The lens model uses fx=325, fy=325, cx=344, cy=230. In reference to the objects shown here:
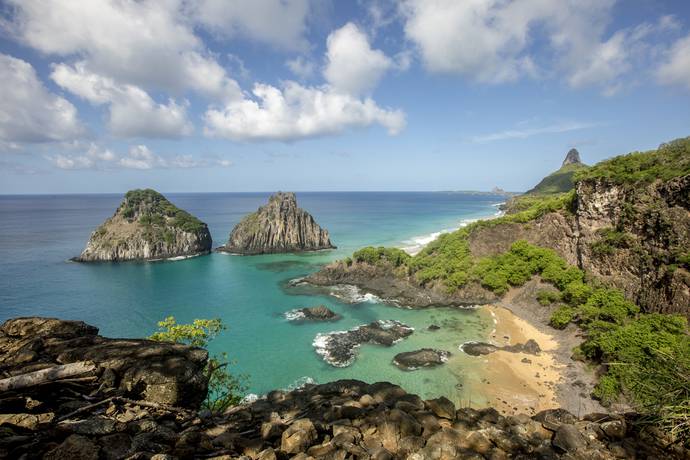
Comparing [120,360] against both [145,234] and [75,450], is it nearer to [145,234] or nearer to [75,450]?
[75,450]

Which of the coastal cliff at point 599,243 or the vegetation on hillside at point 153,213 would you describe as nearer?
the coastal cliff at point 599,243

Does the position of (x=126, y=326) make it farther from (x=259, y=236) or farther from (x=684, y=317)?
(x=684, y=317)

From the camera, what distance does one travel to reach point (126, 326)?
52.8 metres

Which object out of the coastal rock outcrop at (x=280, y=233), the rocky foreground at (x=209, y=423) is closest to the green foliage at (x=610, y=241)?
the rocky foreground at (x=209, y=423)

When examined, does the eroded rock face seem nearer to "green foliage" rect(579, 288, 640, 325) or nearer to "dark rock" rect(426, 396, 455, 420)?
"dark rock" rect(426, 396, 455, 420)

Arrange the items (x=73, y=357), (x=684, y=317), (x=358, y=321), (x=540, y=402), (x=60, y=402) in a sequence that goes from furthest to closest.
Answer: (x=358, y=321), (x=684, y=317), (x=540, y=402), (x=73, y=357), (x=60, y=402)

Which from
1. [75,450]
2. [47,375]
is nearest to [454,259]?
[47,375]

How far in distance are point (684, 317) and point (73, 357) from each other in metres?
51.8

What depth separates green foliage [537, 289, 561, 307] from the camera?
49344mm

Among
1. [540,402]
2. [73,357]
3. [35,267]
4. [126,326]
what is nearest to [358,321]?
[540,402]

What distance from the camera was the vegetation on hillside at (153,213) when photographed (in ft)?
365

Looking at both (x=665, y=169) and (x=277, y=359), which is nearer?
(x=277, y=359)

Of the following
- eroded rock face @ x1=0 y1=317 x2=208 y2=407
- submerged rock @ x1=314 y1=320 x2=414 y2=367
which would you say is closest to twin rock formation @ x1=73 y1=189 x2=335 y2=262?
submerged rock @ x1=314 y1=320 x2=414 y2=367

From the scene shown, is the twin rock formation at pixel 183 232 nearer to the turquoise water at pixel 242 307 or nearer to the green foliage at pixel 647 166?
the turquoise water at pixel 242 307
